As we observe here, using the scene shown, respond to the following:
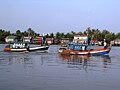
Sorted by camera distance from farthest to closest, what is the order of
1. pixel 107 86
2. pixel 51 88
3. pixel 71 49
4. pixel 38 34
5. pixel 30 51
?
pixel 38 34 < pixel 30 51 < pixel 71 49 < pixel 107 86 < pixel 51 88

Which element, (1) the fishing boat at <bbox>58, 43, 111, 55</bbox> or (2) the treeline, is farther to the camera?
(2) the treeline

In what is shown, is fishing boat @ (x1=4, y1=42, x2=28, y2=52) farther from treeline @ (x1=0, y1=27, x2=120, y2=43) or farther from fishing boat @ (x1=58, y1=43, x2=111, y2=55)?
treeline @ (x1=0, y1=27, x2=120, y2=43)

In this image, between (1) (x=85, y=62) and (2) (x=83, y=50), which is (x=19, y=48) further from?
(1) (x=85, y=62)

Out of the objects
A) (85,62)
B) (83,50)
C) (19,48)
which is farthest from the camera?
(19,48)

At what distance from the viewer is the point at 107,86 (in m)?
19.9

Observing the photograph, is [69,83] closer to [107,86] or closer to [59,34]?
[107,86]

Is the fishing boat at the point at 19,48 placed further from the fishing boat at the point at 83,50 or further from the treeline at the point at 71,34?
the treeline at the point at 71,34

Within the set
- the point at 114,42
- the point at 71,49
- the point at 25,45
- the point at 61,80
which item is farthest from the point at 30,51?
the point at 114,42

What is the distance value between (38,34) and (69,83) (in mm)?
172108

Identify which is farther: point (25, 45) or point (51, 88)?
point (25, 45)

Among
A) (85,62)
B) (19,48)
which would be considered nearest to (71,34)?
(19,48)

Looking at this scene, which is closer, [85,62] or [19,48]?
[85,62]

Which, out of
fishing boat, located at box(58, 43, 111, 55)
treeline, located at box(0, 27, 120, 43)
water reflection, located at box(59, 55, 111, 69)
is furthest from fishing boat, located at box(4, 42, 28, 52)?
treeline, located at box(0, 27, 120, 43)

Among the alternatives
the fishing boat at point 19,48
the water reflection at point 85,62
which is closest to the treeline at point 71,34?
the fishing boat at point 19,48
